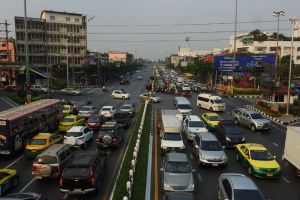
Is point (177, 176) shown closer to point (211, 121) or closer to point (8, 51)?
point (211, 121)

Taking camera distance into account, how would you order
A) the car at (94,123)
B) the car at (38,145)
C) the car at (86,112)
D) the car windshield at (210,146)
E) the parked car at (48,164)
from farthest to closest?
the car at (86,112), the car at (94,123), the car at (38,145), the car windshield at (210,146), the parked car at (48,164)

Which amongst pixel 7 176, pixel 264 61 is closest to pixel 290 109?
pixel 7 176

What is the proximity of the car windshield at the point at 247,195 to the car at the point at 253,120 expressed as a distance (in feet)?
65.0

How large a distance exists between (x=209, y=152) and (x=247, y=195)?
7.47m

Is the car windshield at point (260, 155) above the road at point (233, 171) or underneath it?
above

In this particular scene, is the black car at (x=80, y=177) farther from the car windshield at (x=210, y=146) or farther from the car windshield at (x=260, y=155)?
the car windshield at (x=260, y=155)

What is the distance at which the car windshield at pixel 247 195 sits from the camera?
14.1 meters

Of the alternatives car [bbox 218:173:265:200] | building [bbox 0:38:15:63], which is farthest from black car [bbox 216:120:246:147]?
building [bbox 0:38:15:63]

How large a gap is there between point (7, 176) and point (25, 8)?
26833 mm

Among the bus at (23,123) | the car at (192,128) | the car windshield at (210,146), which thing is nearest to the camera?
the car windshield at (210,146)

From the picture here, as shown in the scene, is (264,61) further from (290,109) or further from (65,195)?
(65,195)

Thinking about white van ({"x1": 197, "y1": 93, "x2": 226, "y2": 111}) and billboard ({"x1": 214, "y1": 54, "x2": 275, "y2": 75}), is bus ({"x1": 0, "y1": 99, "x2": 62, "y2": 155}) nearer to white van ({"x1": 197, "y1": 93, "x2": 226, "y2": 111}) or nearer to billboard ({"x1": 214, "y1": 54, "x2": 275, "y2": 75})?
white van ({"x1": 197, "y1": 93, "x2": 226, "y2": 111})

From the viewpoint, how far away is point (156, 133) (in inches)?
1251

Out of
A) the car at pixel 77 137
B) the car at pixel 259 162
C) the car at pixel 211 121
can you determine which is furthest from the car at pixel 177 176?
the car at pixel 211 121
